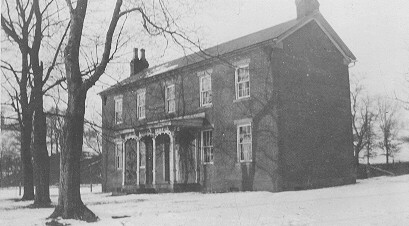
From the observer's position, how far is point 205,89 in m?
23.3

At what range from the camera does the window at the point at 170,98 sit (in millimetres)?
25641

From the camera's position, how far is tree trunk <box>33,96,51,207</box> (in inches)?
677

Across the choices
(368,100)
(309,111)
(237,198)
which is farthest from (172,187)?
(368,100)

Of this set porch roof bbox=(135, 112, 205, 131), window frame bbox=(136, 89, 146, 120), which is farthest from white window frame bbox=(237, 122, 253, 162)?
window frame bbox=(136, 89, 146, 120)

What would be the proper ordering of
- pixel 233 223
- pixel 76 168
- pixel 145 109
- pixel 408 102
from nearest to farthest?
pixel 233 223 → pixel 76 168 → pixel 408 102 → pixel 145 109

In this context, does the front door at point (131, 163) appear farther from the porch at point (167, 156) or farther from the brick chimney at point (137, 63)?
the brick chimney at point (137, 63)

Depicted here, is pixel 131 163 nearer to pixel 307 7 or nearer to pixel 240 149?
pixel 240 149

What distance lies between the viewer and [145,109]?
2795 centimetres

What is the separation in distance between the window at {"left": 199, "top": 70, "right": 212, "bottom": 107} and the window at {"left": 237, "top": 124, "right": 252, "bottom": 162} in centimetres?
280

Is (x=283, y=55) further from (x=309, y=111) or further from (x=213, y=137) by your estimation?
(x=213, y=137)

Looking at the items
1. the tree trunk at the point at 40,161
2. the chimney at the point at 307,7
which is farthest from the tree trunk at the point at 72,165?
the chimney at the point at 307,7

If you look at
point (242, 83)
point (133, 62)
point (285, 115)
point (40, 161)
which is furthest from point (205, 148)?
point (133, 62)

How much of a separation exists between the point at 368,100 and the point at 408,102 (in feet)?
107

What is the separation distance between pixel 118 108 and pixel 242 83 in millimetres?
12844
